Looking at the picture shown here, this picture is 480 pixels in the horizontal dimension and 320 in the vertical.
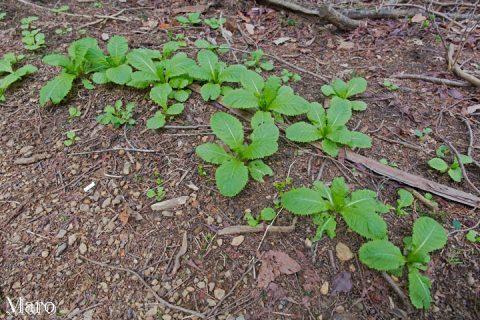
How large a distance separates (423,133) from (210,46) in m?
1.95

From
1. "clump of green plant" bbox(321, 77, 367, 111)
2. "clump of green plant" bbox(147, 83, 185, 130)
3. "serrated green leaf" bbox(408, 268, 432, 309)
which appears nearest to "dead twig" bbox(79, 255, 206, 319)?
"clump of green plant" bbox(147, 83, 185, 130)

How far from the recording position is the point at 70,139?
2520mm

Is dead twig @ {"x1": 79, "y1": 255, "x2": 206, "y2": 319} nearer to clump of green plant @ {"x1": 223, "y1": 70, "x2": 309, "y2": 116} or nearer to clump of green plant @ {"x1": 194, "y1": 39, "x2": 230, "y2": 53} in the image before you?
clump of green plant @ {"x1": 223, "y1": 70, "x2": 309, "y2": 116}

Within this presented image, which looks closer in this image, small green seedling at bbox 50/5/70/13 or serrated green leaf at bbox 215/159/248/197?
serrated green leaf at bbox 215/159/248/197

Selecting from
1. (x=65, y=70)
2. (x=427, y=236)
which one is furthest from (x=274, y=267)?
(x=65, y=70)

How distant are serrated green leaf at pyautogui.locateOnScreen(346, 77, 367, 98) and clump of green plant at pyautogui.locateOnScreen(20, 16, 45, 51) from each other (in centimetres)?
275

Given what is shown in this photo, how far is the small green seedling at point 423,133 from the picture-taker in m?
2.60

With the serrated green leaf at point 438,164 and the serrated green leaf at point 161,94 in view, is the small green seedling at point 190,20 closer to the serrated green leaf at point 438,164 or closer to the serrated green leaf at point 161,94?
the serrated green leaf at point 161,94

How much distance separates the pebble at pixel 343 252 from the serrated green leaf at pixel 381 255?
0.31ft

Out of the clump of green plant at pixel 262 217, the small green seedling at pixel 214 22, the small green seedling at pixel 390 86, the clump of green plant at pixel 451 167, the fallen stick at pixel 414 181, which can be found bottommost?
the clump of green plant at pixel 262 217

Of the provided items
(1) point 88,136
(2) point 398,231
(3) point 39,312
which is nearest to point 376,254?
(2) point 398,231

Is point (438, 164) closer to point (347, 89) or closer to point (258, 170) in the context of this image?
point (347, 89)

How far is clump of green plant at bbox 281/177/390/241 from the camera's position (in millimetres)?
1929

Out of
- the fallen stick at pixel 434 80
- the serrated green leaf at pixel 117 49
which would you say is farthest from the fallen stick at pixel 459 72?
the serrated green leaf at pixel 117 49
